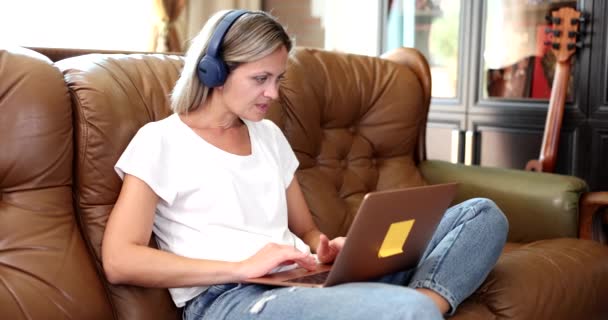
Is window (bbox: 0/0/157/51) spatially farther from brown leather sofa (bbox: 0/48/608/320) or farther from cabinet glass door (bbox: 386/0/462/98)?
brown leather sofa (bbox: 0/48/608/320)

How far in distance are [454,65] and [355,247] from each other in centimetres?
220

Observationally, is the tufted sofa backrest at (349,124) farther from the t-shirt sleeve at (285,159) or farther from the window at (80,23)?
the window at (80,23)

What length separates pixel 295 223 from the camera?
1.70 meters

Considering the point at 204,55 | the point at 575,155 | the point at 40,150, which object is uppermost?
the point at 204,55

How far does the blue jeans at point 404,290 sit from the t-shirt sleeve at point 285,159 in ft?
1.06

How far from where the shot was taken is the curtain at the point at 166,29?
3.45 m

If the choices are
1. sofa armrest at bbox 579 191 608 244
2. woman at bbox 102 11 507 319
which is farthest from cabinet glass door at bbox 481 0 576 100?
woman at bbox 102 11 507 319

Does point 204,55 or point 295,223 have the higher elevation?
Answer: point 204,55

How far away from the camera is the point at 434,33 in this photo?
11.2 ft

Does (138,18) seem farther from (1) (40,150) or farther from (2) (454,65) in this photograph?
(1) (40,150)

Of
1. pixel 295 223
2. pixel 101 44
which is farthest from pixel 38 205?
pixel 101 44

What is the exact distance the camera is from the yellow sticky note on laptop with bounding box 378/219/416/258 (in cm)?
132

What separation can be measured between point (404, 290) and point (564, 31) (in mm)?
1947

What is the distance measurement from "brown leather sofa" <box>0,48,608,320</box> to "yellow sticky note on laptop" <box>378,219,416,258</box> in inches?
9.3
